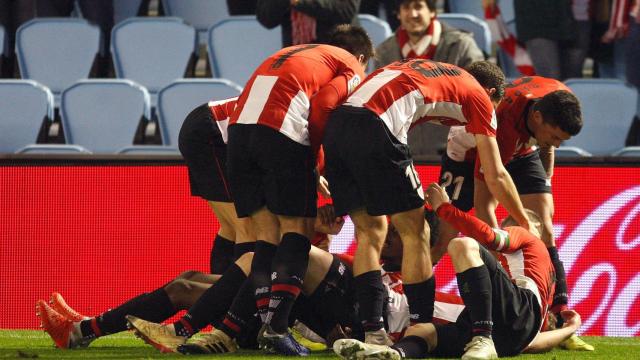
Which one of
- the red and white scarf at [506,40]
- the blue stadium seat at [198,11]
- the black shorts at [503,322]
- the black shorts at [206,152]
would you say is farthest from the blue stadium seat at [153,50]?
the black shorts at [503,322]

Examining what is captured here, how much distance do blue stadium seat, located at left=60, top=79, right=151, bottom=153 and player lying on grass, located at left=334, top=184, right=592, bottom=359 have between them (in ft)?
12.4

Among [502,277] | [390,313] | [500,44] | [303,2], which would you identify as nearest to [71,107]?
[303,2]

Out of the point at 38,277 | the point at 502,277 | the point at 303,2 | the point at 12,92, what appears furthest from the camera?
the point at 12,92

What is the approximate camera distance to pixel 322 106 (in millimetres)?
6086

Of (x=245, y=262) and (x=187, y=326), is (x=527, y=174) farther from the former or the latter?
(x=187, y=326)

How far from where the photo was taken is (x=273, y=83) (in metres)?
6.11

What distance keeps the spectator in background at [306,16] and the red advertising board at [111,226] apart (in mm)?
1443

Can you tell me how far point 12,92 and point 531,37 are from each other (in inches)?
156

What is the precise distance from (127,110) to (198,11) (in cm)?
190

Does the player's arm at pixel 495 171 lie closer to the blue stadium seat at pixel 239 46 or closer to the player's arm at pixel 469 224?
the player's arm at pixel 469 224

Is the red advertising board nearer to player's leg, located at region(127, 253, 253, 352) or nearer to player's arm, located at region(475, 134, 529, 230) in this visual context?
player's arm, located at region(475, 134, 529, 230)

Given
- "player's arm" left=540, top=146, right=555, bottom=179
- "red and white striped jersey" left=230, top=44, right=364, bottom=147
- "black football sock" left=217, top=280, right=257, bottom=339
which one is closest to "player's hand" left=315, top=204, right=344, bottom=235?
"red and white striped jersey" left=230, top=44, right=364, bottom=147

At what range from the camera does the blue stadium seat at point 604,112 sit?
29.8 ft

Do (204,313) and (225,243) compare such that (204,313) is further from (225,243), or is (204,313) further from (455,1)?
(455,1)
